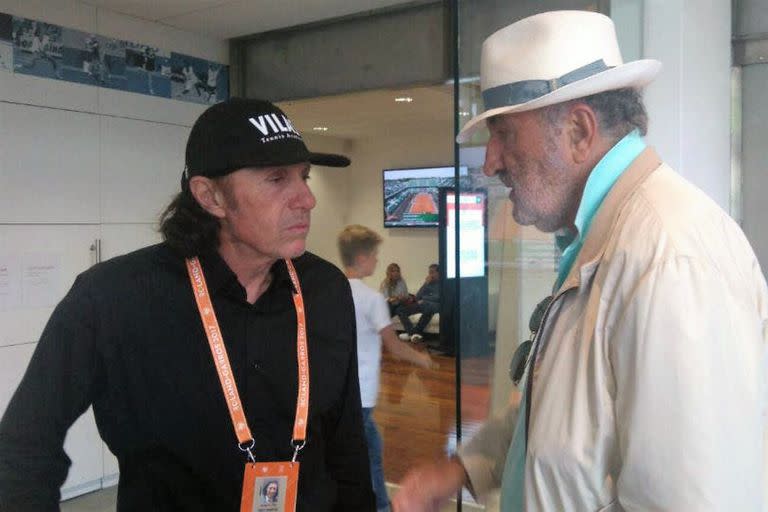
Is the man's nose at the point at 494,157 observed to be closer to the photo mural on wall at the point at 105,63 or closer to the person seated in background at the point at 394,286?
the photo mural on wall at the point at 105,63

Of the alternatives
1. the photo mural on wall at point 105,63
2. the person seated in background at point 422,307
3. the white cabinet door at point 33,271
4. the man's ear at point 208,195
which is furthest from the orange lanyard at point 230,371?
the person seated in background at point 422,307

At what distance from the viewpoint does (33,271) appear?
13.3ft

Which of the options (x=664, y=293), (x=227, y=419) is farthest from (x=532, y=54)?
(x=227, y=419)

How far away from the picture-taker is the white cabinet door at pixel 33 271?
3.94m

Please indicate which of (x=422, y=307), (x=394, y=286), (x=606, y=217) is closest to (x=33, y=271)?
(x=606, y=217)

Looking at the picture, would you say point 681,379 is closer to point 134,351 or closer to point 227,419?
point 227,419

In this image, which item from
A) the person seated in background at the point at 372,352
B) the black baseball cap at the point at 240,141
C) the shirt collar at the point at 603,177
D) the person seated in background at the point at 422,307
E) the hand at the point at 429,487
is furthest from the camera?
the person seated in background at the point at 422,307

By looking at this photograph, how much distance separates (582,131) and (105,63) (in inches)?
152

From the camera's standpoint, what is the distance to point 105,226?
4418 mm

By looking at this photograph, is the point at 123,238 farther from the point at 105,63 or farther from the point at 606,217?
the point at 606,217

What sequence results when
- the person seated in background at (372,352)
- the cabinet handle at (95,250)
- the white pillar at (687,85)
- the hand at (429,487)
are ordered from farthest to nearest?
the cabinet handle at (95,250) → the person seated in background at (372,352) → the white pillar at (687,85) → the hand at (429,487)

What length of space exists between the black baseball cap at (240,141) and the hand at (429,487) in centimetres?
77

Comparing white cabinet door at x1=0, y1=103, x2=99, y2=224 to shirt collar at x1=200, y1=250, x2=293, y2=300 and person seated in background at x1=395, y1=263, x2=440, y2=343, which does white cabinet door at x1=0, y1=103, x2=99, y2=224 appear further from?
person seated in background at x1=395, y1=263, x2=440, y2=343

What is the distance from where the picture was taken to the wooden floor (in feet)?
9.84
